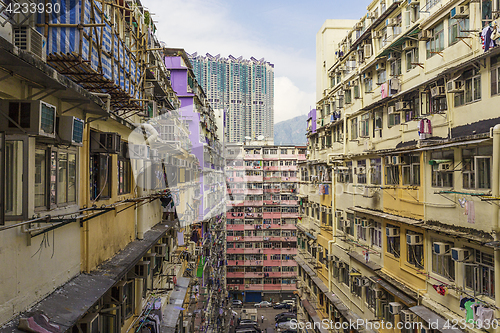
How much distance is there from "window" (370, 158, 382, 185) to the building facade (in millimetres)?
33148

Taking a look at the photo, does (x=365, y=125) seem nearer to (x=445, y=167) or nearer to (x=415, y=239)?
(x=415, y=239)

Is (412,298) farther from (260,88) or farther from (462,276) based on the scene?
(260,88)

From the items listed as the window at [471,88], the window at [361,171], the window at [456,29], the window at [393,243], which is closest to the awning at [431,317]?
the window at [393,243]

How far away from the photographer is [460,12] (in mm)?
7488

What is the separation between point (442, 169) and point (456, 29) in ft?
10.2

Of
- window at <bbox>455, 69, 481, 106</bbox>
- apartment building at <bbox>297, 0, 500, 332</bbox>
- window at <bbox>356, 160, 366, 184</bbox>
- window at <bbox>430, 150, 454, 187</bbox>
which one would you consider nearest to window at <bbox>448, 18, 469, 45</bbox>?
apartment building at <bbox>297, 0, 500, 332</bbox>

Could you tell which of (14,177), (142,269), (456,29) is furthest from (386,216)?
(14,177)

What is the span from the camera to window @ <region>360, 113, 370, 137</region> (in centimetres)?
1298

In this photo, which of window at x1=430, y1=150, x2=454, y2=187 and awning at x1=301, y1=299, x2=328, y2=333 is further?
awning at x1=301, y1=299, x2=328, y2=333

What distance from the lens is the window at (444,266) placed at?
798 centimetres

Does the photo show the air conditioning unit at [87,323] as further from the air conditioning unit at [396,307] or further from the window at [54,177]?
the air conditioning unit at [396,307]

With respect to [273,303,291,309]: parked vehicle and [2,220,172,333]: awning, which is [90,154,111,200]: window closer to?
[2,220,172,333]: awning

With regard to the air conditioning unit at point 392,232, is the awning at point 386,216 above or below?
above

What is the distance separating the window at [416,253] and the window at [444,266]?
0.52m
